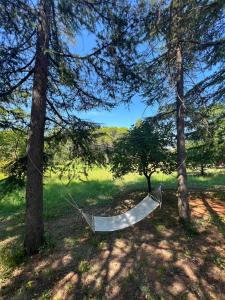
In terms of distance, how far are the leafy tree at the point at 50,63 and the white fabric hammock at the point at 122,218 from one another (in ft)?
3.51

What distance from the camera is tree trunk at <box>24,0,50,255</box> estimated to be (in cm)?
449

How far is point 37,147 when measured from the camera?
4.55 meters

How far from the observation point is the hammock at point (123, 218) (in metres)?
4.30

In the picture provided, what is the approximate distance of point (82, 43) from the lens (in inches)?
198

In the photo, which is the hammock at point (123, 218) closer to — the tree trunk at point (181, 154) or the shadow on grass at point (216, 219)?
the tree trunk at point (181, 154)

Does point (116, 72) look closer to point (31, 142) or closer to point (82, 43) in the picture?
point (82, 43)

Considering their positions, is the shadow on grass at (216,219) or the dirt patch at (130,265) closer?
the dirt patch at (130,265)

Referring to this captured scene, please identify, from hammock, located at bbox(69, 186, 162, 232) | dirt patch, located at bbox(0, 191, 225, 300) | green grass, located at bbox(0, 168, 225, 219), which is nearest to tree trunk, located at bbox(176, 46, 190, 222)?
dirt patch, located at bbox(0, 191, 225, 300)

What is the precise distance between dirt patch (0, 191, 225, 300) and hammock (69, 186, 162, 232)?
0.46 meters

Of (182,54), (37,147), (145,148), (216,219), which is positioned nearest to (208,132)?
(182,54)

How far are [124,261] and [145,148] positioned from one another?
366 cm

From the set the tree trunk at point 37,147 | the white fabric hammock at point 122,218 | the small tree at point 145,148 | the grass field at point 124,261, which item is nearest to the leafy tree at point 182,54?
the grass field at point 124,261

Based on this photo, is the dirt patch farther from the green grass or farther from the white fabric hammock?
the green grass

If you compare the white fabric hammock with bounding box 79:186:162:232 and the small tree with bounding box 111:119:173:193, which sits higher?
the small tree with bounding box 111:119:173:193
